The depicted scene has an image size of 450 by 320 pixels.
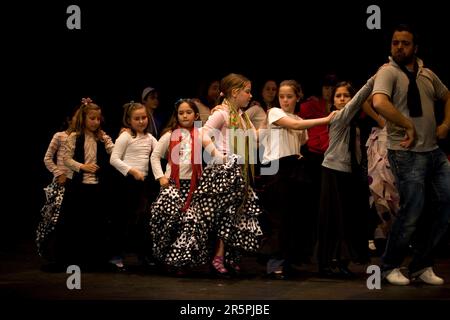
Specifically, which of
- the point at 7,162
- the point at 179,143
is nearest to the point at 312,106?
the point at 179,143

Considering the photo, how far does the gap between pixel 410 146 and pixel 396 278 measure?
76 cm

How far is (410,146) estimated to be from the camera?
15.4ft

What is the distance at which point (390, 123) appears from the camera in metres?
4.83

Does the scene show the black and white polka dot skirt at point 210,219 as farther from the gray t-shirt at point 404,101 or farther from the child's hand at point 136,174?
the gray t-shirt at point 404,101

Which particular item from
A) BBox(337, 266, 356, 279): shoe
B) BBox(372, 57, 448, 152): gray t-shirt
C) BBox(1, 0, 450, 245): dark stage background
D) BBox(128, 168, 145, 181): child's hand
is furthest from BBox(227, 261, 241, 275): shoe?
BBox(1, 0, 450, 245): dark stage background

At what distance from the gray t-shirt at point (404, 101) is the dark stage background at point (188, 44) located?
2061mm

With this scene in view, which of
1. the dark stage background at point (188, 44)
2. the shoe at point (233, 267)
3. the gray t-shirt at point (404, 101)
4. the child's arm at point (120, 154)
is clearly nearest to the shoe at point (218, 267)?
the shoe at point (233, 267)

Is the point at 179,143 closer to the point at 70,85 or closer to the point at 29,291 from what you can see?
the point at 29,291

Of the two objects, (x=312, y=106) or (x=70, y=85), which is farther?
(x=70, y=85)

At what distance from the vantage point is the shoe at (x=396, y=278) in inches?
191
